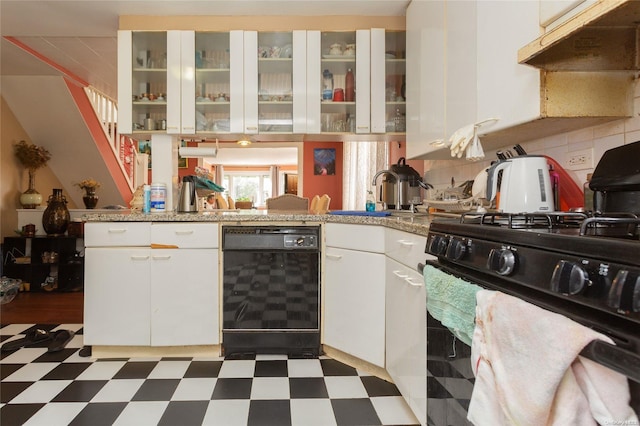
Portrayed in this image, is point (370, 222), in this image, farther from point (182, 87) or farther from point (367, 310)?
point (182, 87)

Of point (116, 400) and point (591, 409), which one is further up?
A: point (591, 409)

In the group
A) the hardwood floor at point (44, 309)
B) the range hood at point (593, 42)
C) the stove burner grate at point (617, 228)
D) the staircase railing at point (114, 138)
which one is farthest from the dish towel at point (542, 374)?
the staircase railing at point (114, 138)

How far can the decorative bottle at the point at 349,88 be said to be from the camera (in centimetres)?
287

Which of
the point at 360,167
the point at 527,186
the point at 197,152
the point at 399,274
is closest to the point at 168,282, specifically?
the point at 197,152

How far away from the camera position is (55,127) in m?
4.66

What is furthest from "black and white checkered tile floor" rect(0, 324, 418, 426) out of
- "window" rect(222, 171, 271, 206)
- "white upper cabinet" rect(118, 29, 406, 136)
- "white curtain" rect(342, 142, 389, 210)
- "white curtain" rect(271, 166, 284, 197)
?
"window" rect(222, 171, 271, 206)

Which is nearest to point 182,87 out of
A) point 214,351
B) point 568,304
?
point 214,351

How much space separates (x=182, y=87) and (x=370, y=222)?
1.75 m

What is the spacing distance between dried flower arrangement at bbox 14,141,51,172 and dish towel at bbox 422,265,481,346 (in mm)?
5054

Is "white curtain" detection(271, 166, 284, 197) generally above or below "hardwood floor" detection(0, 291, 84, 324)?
above

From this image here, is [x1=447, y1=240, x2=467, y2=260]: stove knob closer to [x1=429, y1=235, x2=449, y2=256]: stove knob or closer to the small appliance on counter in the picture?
[x1=429, y1=235, x2=449, y2=256]: stove knob

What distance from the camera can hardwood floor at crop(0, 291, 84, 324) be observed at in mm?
2969

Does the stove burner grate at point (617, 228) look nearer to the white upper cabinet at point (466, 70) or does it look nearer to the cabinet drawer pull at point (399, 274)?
the white upper cabinet at point (466, 70)

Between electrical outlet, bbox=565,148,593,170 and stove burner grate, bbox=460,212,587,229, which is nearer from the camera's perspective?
stove burner grate, bbox=460,212,587,229
